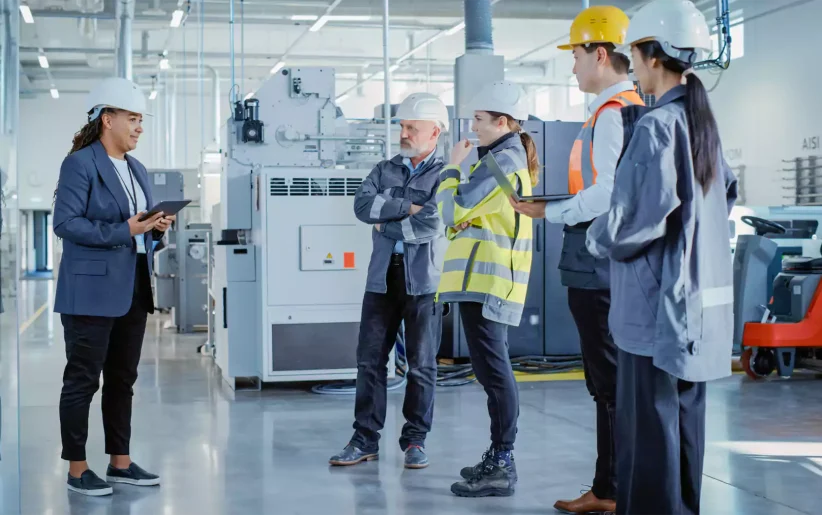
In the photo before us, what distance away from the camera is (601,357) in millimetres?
3168

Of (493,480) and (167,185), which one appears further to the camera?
(167,185)

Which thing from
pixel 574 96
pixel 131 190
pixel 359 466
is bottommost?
pixel 359 466

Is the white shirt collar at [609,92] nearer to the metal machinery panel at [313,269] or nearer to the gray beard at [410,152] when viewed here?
the gray beard at [410,152]

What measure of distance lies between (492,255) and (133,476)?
1.70 m

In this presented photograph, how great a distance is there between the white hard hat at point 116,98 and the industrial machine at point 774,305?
4574 mm

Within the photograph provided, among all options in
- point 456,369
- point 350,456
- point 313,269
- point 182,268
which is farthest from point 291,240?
point 182,268

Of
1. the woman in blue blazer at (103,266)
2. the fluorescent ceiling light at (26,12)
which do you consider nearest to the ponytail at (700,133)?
the woman in blue blazer at (103,266)

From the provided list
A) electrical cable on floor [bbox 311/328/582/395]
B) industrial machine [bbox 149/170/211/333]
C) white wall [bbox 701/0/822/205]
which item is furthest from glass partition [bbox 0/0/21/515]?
white wall [bbox 701/0/822/205]

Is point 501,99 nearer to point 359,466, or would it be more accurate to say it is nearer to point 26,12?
point 359,466

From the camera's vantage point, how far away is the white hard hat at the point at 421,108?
406 cm

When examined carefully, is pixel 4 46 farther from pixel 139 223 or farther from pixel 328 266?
pixel 328 266

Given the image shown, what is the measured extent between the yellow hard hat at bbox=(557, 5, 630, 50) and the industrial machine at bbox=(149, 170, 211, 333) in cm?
729

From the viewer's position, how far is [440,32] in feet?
51.1

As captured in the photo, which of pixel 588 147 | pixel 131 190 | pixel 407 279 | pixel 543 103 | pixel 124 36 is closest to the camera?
pixel 588 147
